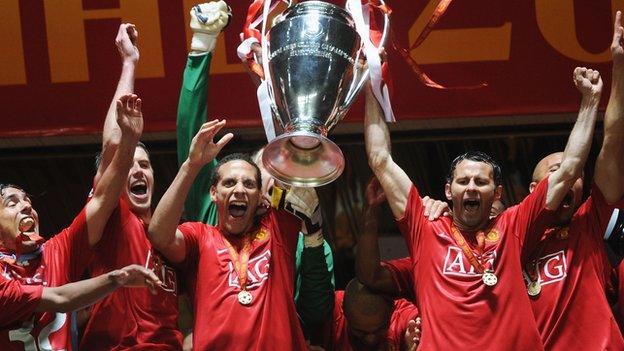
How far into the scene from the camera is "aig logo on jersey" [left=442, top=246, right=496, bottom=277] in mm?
4742

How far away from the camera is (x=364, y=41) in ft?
15.7

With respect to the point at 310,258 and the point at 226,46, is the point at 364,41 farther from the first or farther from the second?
the point at 226,46

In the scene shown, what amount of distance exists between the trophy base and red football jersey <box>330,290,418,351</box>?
852 millimetres

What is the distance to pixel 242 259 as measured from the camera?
4805mm

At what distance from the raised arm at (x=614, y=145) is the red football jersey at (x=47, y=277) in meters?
1.71

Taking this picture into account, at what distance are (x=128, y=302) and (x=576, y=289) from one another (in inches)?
57.6

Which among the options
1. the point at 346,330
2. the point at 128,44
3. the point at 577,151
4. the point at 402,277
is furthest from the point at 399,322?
the point at 128,44

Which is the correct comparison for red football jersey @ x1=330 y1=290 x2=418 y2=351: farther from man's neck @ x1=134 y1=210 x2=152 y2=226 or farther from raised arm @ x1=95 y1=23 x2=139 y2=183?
raised arm @ x1=95 y1=23 x2=139 y2=183

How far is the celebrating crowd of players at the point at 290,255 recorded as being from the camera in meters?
4.68

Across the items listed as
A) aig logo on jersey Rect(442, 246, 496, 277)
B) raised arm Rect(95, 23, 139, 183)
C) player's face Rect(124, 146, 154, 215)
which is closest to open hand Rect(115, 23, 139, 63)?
raised arm Rect(95, 23, 139, 183)

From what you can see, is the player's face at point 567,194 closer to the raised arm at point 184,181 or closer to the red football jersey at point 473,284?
the red football jersey at point 473,284

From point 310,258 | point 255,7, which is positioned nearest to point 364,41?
point 255,7

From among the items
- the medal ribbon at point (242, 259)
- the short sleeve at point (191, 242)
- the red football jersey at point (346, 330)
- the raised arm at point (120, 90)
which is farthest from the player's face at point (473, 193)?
the raised arm at point (120, 90)

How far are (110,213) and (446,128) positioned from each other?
2.07m
